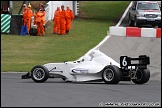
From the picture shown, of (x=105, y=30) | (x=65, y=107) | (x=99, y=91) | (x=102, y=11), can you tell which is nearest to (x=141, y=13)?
(x=105, y=30)

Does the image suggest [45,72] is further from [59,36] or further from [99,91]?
[59,36]

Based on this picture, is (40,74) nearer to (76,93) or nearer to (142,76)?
(142,76)

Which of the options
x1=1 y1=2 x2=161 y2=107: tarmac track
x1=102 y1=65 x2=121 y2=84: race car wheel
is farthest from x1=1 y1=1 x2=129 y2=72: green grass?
x1=102 y1=65 x2=121 y2=84: race car wheel

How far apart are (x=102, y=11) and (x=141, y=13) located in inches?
476

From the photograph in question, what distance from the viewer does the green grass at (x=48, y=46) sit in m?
23.6

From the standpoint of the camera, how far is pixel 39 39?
103 ft

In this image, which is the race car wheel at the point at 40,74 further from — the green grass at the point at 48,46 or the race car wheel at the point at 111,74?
the green grass at the point at 48,46

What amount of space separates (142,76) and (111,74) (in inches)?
34.7

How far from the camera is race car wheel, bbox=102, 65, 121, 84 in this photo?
15484 millimetres

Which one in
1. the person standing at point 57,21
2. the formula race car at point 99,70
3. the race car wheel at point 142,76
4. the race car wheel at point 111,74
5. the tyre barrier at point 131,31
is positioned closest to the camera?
the race car wheel at point 111,74

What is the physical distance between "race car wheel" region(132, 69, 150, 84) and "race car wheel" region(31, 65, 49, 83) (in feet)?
7.63

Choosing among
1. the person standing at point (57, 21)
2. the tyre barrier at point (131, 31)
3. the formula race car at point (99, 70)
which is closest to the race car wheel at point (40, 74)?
the formula race car at point (99, 70)

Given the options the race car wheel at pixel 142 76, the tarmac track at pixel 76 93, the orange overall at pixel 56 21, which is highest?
the orange overall at pixel 56 21

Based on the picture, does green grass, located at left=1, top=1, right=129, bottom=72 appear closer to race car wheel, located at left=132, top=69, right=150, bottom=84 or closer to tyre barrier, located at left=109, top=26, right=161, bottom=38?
tyre barrier, located at left=109, top=26, right=161, bottom=38
